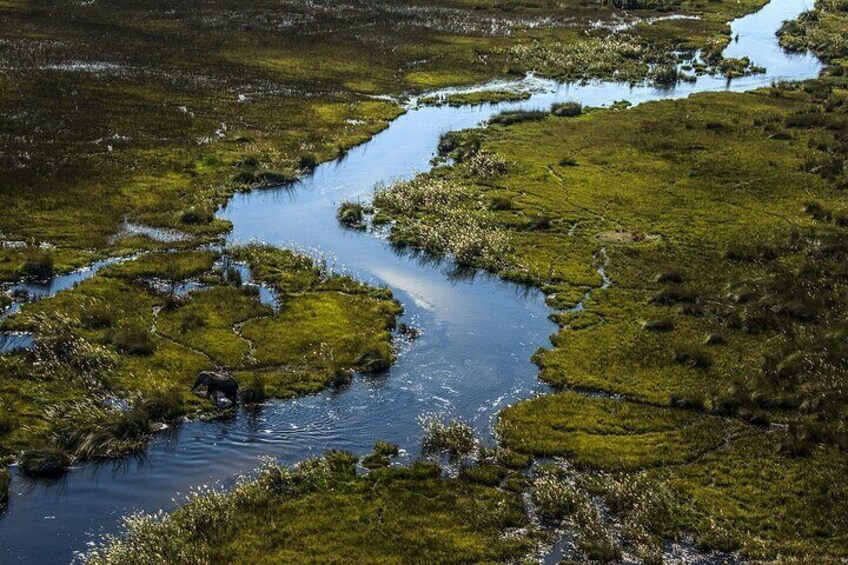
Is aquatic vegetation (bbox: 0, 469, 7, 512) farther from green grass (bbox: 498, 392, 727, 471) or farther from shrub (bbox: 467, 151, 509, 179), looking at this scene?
shrub (bbox: 467, 151, 509, 179)

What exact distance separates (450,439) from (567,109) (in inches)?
2129

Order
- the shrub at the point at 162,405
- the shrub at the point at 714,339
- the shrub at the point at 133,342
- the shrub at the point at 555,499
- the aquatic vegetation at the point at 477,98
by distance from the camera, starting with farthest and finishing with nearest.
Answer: the aquatic vegetation at the point at 477,98, the shrub at the point at 714,339, the shrub at the point at 133,342, the shrub at the point at 162,405, the shrub at the point at 555,499

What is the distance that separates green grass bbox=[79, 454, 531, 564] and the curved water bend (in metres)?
1.67

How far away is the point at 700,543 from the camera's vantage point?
25750mm

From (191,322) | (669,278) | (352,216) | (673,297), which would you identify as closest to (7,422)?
(191,322)

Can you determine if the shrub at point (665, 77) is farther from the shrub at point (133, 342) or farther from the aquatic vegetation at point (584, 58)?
the shrub at point (133, 342)

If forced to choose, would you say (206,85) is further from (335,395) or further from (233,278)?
(335,395)

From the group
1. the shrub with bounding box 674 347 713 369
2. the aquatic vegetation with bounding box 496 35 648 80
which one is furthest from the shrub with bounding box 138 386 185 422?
the aquatic vegetation with bounding box 496 35 648 80

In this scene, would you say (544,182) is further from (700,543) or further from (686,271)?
(700,543)

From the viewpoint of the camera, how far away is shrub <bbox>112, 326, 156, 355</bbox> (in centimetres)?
3534

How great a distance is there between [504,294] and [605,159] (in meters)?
26.3

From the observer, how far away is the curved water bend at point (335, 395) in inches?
1051

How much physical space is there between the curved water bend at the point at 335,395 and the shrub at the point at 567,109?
22208 millimetres

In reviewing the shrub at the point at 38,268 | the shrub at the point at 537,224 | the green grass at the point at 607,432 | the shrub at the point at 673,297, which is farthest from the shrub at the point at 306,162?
the green grass at the point at 607,432
